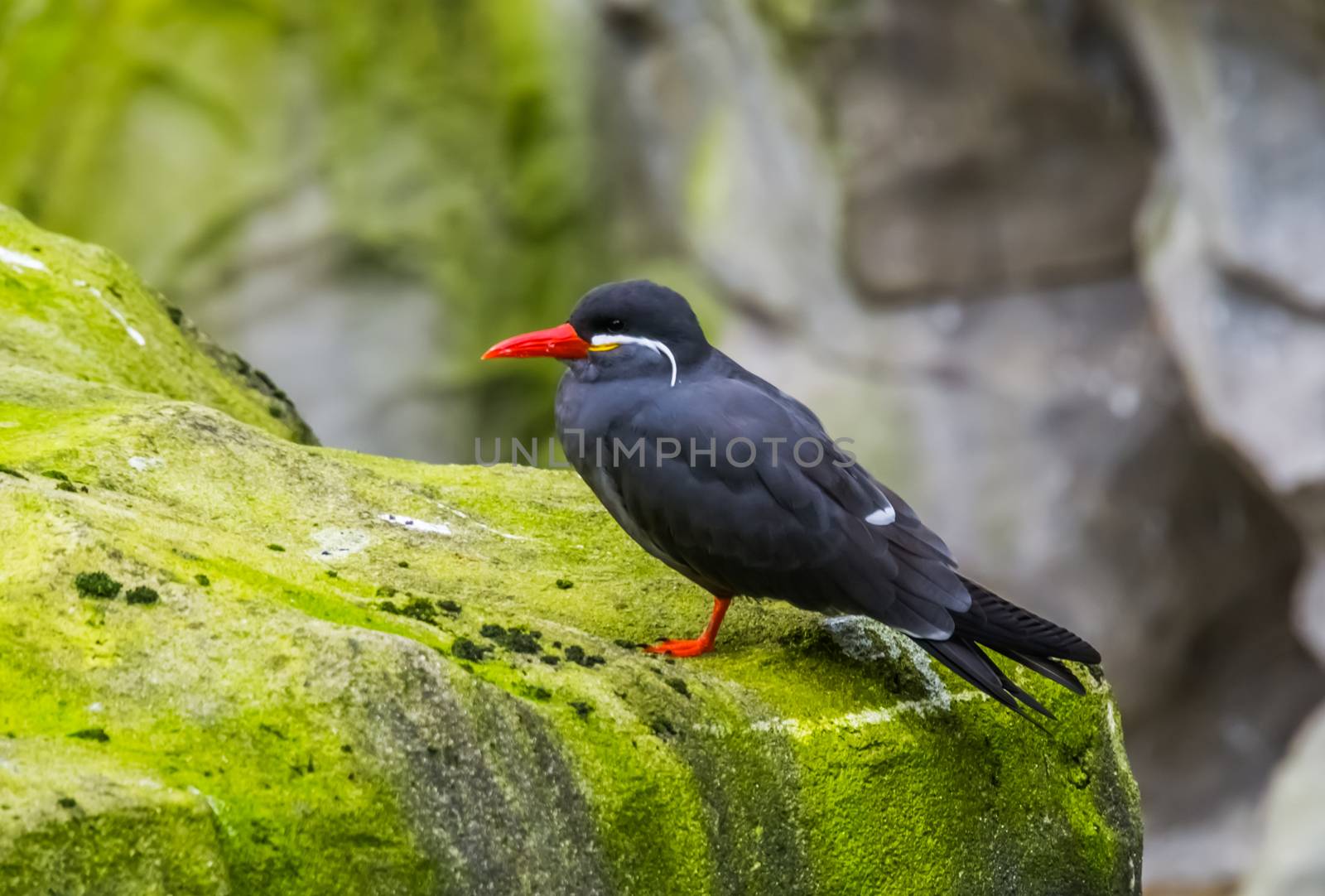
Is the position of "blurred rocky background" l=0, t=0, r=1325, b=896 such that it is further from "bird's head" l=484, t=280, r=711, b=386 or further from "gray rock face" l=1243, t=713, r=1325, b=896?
"bird's head" l=484, t=280, r=711, b=386

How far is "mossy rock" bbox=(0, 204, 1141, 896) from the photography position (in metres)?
2.06

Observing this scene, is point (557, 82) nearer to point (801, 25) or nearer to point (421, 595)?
point (801, 25)

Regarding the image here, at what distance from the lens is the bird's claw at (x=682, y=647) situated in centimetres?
290

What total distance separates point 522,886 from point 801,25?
734 cm

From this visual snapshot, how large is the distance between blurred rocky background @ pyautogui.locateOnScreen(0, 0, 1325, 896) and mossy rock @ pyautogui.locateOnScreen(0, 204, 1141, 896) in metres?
5.52

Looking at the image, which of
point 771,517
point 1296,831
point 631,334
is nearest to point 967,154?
point 1296,831

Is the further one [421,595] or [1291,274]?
[1291,274]

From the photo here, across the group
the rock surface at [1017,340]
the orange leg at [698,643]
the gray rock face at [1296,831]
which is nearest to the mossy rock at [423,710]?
the orange leg at [698,643]

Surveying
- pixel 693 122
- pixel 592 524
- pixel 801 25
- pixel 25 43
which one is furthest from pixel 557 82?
pixel 592 524

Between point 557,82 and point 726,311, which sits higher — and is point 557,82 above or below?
above

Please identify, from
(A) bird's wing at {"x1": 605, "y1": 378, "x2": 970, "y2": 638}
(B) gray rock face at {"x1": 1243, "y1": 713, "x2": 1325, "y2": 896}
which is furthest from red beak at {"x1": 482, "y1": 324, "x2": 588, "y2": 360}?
(B) gray rock face at {"x1": 1243, "y1": 713, "x2": 1325, "y2": 896}

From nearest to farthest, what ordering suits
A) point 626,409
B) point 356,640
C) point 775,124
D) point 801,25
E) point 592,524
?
point 356,640
point 626,409
point 592,524
point 801,25
point 775,124

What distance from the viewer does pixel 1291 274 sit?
7523 millimetres

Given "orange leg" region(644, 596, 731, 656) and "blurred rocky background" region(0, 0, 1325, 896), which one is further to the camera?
"blurred rocky background" region(0, 0, 1325, 896)
